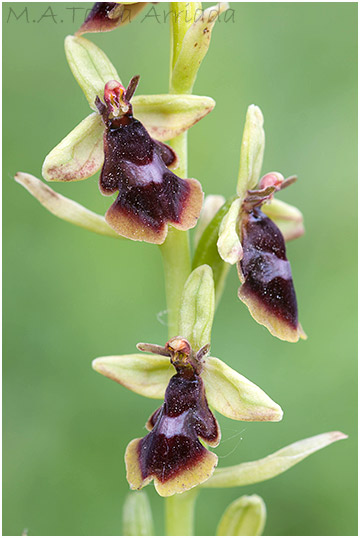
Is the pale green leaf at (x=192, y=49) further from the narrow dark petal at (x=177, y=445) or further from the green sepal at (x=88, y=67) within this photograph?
the narrow dark petal at (x=177, y=445)

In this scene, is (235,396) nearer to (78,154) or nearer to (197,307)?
(197,307)

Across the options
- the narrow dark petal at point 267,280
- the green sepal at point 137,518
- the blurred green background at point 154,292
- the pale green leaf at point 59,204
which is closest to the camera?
the narrow dark petal at point 267,280

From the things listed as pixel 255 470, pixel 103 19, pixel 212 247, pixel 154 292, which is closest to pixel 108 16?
pixel 103 19

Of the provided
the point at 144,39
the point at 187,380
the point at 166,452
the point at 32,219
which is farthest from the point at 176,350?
the point at 144,39

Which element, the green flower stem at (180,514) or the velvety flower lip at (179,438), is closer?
the velvety flower lip at (179,438)

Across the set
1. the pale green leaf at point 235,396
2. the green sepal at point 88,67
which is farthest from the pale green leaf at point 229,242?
the green sepal at point 88,67

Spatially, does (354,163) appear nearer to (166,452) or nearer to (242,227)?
(242,227)

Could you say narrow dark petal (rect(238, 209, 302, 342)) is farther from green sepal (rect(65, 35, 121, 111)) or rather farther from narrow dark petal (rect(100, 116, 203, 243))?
green sepal (rect(65, 35, 121, 111))

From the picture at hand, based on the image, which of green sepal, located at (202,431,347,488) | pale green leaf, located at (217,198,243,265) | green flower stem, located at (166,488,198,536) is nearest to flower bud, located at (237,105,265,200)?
pale green leaf, located at (217,198,243,265)
